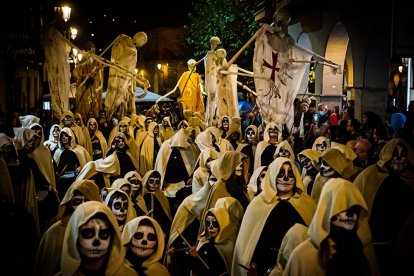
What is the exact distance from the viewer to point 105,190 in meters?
9.73

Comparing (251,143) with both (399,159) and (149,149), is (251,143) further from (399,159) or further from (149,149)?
(399,159)

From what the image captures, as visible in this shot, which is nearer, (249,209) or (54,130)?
(249,209)

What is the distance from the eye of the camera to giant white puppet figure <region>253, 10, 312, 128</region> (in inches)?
623

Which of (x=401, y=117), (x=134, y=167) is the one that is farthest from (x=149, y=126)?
(x=401, y=117)

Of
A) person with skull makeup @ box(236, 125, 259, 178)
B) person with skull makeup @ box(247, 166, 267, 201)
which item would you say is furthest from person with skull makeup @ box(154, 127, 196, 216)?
A: person with skull makeup @ box(247, 166, 267, 201)

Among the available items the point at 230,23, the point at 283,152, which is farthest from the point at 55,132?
the point at 230,23

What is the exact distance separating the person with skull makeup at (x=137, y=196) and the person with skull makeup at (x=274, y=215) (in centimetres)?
279

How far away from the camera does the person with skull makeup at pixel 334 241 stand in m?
5.79

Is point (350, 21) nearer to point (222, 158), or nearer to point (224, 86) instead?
point (224, 86)

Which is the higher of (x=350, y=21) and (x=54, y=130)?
(x=350, y=21)

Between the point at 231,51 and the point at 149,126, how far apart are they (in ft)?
91.3

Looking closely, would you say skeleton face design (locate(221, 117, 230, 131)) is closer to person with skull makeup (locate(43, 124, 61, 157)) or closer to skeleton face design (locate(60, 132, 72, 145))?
person with skull makeup (locate(43, 124, 61, 157))

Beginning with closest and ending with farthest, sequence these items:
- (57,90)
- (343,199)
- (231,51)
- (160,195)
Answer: (343,199) → (160,195) → (57,90) → (231,51)

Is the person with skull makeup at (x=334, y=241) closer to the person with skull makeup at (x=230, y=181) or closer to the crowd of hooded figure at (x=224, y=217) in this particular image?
the crowd of hooded figure at (x=224, y=217)
